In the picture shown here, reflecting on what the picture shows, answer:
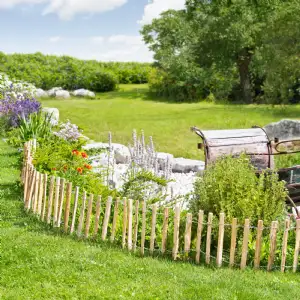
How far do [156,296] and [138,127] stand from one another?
48.6 feet

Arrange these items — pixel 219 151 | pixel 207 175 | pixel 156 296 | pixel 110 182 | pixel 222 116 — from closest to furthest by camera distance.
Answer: pixel 156 296 → pixel 207 175 → pixel 219 151 → pixel 110 182 → pixel 222 116

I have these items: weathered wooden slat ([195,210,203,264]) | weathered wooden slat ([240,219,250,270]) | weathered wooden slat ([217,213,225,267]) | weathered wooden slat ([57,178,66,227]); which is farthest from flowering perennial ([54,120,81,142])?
weathered wooden slat ([240,219,250,270])

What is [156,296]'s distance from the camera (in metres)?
4.96

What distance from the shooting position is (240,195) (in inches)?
248

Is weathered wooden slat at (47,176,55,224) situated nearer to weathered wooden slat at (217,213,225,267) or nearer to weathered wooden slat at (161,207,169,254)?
weathered wooden slat at (161,207,169,254)

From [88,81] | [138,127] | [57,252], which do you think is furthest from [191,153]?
[88,81]

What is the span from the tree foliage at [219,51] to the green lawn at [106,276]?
18.8 m

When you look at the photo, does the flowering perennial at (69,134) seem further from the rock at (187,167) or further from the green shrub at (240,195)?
the green shrub at (240,195)

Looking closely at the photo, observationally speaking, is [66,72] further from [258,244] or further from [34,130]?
[258,244]

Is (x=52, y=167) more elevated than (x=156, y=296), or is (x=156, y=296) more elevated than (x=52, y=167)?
(x=52, y=167)

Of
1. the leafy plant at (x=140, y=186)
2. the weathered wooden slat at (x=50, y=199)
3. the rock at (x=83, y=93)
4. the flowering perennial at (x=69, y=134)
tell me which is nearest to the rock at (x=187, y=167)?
the flowering perennial at (x=69, y=134)

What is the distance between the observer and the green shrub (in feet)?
20.4

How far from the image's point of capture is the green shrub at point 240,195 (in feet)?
20.4

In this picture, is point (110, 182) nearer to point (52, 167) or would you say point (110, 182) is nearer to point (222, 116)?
point (52, 167)
